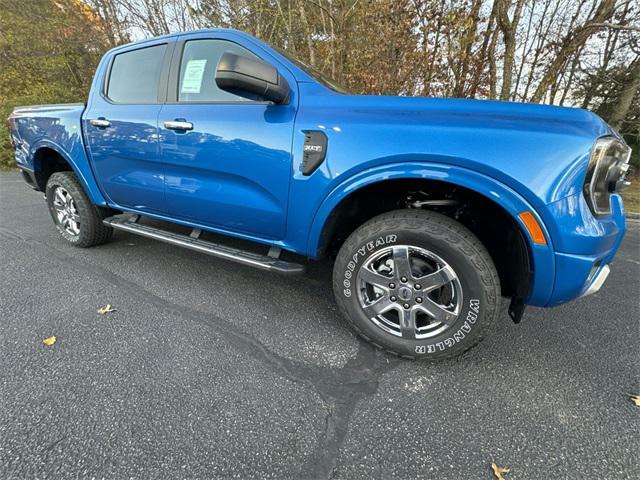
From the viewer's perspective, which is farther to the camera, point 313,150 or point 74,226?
point 74,226

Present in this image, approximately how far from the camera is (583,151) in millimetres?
1450

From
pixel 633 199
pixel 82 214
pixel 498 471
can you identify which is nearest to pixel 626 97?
pixel 633 199

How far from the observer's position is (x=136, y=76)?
9.18ft

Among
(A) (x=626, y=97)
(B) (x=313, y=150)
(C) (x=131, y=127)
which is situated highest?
(A) (x=626, y=97)

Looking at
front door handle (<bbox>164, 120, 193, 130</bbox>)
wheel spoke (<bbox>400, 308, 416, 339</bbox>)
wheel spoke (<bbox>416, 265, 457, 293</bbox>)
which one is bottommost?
wheel spoke (<bbox>400, 308, 416, 339</bbox>)

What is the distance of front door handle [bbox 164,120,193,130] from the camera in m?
2.28

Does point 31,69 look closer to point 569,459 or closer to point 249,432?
point 249,432

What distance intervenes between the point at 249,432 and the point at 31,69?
45.9ft

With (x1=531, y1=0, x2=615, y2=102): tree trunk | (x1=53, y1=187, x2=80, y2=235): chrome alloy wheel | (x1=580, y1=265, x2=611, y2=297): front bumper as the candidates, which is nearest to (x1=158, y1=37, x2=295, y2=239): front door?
(x1=53, y1=187, x2=80, y2=235): chrome alloy wheel

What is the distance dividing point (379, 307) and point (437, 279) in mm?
375

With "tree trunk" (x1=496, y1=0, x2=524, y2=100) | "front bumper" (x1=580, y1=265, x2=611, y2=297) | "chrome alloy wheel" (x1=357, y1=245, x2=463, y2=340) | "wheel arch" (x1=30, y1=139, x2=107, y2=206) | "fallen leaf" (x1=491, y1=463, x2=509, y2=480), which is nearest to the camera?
"fallen leaf" (x1=491, y1=463, x2=509, y2=480)

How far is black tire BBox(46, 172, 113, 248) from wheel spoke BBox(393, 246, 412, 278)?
121 inches

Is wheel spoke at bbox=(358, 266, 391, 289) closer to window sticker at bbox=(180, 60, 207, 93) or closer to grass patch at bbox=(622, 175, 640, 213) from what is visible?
window sticker at bbox=(180, 60, 207, 93)

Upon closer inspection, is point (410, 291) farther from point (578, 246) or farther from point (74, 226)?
point (74, 226)
